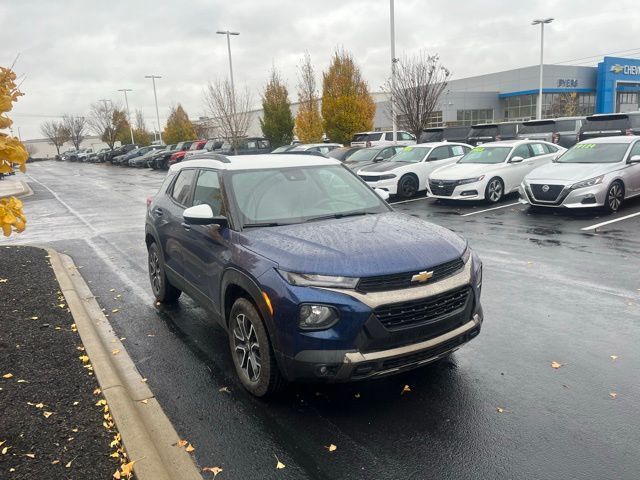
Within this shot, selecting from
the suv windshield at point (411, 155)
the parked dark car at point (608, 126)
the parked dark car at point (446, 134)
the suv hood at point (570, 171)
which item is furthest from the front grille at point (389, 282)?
the parked dark car at point (446, 134)

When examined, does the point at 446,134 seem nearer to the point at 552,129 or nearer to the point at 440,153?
the point at 552,129

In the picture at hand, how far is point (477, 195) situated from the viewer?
13195 millimetres

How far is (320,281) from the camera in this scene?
338 cm

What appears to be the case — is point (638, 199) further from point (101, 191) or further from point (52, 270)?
point (101, 191)

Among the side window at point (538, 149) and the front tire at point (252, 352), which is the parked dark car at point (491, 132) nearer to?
the side window at point (538, 149)

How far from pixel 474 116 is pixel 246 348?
6033cm

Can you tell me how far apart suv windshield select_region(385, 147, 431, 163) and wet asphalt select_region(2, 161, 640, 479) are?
387 inches

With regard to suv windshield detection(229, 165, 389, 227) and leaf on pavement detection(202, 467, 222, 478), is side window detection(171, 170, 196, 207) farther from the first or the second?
leaf on pavement detection(202, 467, 222, 478)

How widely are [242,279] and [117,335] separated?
7.64 feet

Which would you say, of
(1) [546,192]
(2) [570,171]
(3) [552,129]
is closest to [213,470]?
(1) [546,192]

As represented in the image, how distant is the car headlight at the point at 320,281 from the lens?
11.0 ft

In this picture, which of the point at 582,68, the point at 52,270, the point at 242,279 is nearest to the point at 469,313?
the point at 242,279

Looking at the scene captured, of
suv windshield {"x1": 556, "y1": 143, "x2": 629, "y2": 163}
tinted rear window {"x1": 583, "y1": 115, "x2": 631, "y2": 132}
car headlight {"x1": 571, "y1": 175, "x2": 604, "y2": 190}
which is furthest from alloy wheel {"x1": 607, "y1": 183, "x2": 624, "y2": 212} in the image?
tinted rear window {"x1": 583, "y1": 115, "x2": 631, "y2": 132}

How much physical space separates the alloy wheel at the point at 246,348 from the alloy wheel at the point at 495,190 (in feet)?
35.2
